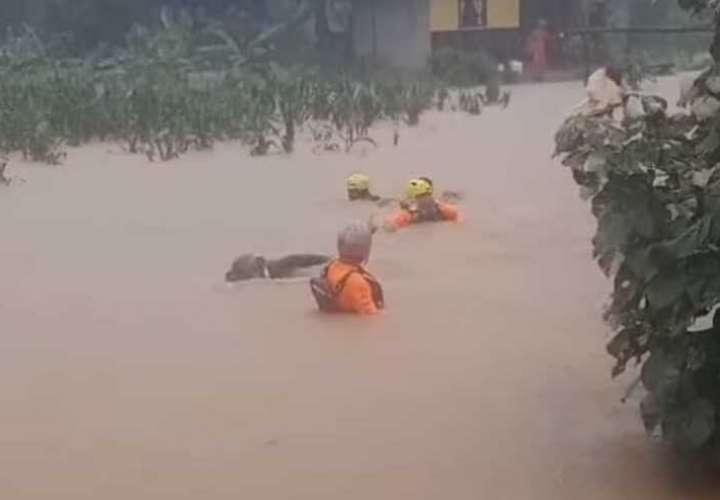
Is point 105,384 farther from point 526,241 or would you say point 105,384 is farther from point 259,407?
point 526,241

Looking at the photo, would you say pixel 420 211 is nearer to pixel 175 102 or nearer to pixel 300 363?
pixel 300 363

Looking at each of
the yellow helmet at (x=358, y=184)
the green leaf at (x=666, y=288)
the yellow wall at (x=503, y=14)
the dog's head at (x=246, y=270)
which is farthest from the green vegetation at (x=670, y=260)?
the yellow wall at (x=503, y=14)

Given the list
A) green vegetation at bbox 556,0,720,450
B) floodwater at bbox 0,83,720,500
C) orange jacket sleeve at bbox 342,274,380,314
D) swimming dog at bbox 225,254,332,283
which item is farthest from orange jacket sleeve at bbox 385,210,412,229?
green vegetation at bbox 556,0,720,450

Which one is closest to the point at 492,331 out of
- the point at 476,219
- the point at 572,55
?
the point at 476,219

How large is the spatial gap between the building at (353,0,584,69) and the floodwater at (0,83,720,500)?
37.8ft

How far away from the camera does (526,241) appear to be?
382 inches

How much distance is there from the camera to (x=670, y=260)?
4570 mm

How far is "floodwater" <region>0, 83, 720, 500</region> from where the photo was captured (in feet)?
16.8

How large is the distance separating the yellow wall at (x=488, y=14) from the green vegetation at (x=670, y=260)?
18343mm

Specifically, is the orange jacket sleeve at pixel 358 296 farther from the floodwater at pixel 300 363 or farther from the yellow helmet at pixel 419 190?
the yellow helmet at pixel 419 190

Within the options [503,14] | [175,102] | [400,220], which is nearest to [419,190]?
[400,220]

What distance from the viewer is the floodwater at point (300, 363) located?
5.12 metres

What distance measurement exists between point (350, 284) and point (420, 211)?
267cm

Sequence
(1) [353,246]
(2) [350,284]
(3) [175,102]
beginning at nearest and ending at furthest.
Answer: (2) [350,284], (1) [353,246], (3) [175,102]
